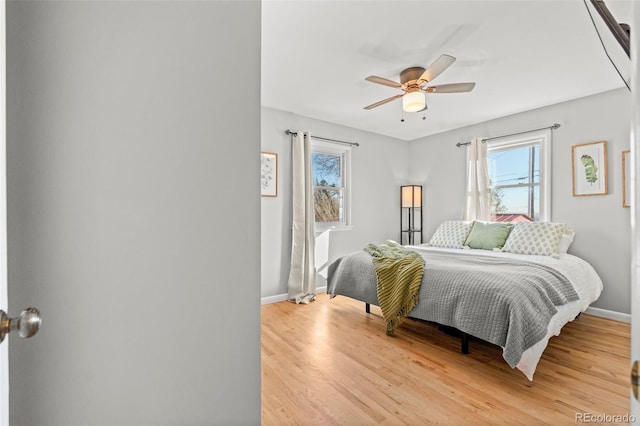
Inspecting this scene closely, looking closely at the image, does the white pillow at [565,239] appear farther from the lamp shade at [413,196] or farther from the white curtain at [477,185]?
the lamp shade at [413,196]

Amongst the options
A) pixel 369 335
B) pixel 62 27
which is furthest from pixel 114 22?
pixel 369 335

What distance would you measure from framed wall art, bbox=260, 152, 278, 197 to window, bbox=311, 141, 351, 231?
638 mm

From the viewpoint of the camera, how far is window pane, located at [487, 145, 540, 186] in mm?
3912

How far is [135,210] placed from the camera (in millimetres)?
822

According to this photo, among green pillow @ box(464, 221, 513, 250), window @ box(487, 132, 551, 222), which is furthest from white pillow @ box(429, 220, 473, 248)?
window @ box(487, 132, 551, 222)

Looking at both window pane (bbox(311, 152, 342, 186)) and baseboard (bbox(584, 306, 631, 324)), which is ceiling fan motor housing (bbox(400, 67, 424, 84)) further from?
baseboard (bbox(584, 306, 631, 324))

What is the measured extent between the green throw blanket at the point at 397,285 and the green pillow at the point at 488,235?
1181 millimetres

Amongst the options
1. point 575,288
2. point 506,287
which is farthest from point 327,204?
point 575,288

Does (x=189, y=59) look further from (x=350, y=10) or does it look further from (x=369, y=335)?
(x=369, y=335)

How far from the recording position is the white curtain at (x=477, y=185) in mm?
4163

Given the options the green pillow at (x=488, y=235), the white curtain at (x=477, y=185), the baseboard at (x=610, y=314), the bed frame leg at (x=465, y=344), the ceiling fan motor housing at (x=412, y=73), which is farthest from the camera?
the white curtain at (x=477, y=185)

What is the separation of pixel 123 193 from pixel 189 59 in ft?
1.36

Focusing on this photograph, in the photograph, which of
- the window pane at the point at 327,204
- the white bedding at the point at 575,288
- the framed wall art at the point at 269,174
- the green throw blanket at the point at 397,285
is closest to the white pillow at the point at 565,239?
the white bedding at the point at 575,288
